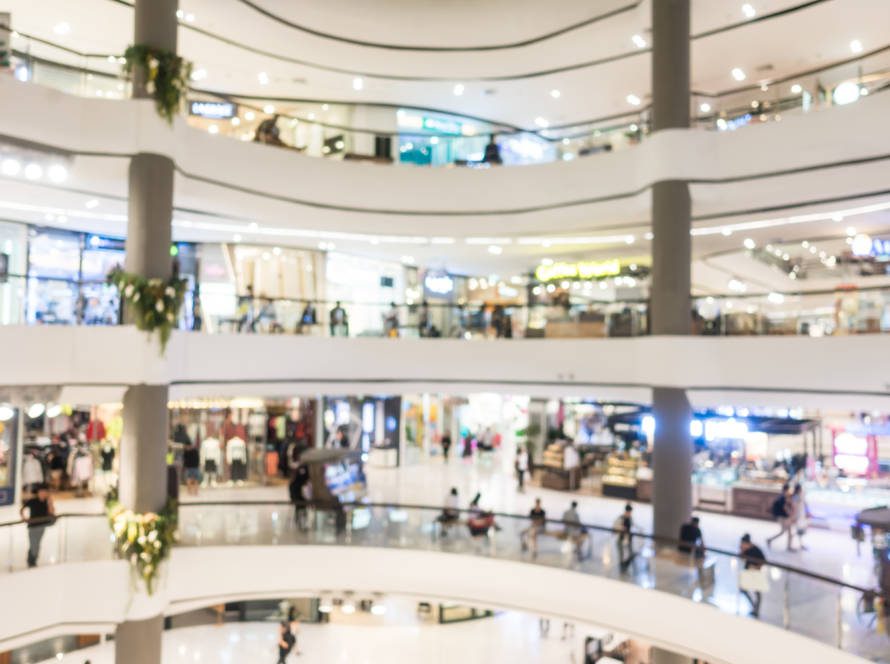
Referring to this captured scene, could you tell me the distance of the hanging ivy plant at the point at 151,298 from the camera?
443 inches

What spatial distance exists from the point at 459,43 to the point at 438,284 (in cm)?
688

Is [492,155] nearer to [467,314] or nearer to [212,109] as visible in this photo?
[467,314]

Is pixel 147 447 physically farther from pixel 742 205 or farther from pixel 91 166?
pixel 742 205

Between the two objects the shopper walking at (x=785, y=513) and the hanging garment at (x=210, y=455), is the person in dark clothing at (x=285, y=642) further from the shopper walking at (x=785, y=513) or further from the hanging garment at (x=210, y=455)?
the shopper walking at (x=785, y=513)

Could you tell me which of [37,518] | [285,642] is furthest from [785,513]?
[37,518]

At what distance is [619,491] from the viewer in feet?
60.6

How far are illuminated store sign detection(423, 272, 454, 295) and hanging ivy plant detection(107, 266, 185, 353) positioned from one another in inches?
384

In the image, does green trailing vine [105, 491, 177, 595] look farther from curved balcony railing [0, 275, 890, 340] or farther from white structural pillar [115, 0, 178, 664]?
curved balcony railing [0, 275, 890, 340]

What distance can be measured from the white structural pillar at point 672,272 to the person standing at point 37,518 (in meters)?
9.83

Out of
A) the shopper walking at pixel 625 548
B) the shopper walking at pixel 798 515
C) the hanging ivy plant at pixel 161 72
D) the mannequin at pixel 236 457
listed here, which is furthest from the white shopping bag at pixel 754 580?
the mannequin at pixel 236 457

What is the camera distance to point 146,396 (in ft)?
38.2

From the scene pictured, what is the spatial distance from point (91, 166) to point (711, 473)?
14509 millimetres

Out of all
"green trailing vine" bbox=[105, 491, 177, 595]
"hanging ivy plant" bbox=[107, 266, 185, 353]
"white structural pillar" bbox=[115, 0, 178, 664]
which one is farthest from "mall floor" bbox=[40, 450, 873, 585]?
"hanging ivy plant" bbox=[107, 266, 185, 353]

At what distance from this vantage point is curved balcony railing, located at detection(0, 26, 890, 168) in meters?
12.0
